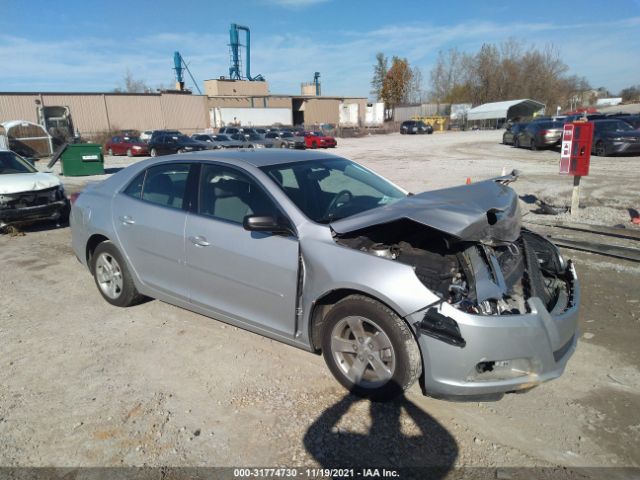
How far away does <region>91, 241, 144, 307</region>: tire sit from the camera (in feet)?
15.2

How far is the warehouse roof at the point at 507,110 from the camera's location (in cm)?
5641

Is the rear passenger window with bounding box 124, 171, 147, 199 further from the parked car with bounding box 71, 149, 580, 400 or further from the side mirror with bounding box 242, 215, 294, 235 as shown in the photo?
the side mirror with bounding box 242, 215, 294, 235

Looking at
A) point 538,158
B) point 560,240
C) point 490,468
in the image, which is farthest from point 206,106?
point 490,468

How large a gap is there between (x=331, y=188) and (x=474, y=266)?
4.66 ft

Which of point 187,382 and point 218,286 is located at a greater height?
point 218,286

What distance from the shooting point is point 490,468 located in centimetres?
257

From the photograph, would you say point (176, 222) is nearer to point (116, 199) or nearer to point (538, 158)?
→ point (116, 199)

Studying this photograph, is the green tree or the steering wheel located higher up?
the green tree

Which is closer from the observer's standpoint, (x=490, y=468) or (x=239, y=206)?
(x=490, y=468)

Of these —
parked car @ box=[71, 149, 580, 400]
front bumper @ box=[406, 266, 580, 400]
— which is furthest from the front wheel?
front bumper @ box=[406, 266, 580, 400]

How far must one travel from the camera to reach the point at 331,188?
3.96 meters

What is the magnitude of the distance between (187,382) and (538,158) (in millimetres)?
20303

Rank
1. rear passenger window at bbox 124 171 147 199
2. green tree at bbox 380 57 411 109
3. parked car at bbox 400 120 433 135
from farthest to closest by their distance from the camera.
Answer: green tree at bbox 380 57 411 109 < parked car at bbox 400 120 433 135 < rear passenger window at bbox 124 171 147 199

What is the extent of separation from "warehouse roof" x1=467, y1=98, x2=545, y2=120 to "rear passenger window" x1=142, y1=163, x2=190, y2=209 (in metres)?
58.5
